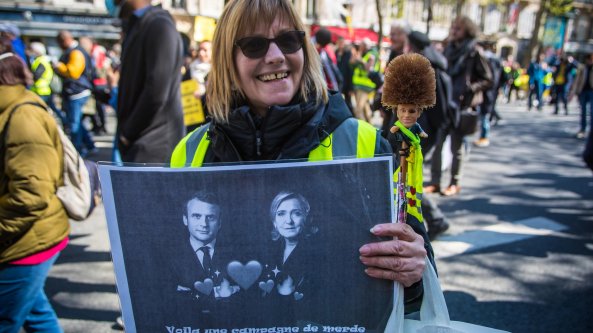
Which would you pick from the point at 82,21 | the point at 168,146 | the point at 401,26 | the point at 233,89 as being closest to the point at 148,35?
the point at 168,146

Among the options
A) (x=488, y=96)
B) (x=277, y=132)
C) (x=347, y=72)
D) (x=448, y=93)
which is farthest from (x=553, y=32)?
(x=277, y=132)

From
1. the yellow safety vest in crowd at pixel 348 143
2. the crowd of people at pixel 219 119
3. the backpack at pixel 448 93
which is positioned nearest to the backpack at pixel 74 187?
the crowd of people at pixel 219 119

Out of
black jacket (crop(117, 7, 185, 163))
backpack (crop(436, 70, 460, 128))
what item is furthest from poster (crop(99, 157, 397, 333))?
backpack (crop(436, 70, 460, 128))

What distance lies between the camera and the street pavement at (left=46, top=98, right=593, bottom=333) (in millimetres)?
3041

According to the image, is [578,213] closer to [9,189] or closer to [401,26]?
[401,26]

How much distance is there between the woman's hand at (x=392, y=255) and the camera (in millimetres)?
957

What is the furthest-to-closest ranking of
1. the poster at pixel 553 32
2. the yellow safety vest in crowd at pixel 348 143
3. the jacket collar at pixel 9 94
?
the poster at pixel 553 32 < the jacket collar at pixel 9 94 < the yellow safety vest in crowd at pixel 348 143

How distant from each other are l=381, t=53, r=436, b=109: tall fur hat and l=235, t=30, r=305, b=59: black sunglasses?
439 millimetres

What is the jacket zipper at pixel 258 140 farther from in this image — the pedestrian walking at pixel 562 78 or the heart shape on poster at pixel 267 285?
the pedestrian walking at pixel 562 78

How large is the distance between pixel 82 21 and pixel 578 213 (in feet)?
80.5

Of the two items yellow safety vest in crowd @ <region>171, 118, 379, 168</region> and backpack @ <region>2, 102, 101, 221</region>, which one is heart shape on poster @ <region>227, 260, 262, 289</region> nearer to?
yellow safety vest in crowd @ <region>171, 118, 379, 168</region>

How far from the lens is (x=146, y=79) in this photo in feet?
8.48

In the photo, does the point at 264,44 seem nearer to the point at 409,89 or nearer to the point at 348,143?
the point at 348,143

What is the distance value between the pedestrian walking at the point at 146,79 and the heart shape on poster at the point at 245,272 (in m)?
A: 1.88
